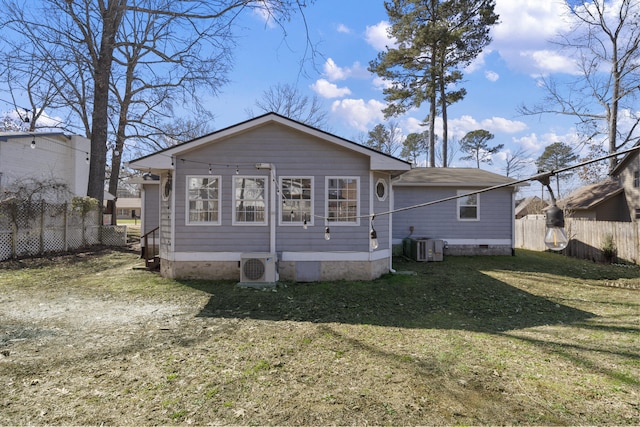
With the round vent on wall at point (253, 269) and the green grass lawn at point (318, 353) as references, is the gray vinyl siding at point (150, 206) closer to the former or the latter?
Result: the green grass lawn at point (318, 353)

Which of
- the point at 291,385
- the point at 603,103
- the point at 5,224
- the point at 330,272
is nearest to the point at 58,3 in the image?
the point at 5,224

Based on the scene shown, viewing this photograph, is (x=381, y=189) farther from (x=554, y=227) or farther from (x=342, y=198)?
(x=554, y=227)

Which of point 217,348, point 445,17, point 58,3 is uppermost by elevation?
point 445,17

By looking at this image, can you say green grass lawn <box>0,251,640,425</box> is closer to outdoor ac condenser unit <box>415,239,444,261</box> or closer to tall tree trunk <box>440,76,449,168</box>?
outdoor ac condenser unit <box>415,239,444,261</box>

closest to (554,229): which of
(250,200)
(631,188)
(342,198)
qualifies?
(342,198)

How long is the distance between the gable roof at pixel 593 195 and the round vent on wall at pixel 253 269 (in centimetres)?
1729

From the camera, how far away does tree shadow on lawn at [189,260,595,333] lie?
5617 millimetres

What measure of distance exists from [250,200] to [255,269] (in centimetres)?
178

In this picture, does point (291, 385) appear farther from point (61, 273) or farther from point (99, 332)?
point (61, 273)

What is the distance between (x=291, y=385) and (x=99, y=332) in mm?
3397

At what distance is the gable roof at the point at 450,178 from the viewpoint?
1233 cm

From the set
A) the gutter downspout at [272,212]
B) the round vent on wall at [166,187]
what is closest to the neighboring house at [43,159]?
the round vent on wall at [166,187]

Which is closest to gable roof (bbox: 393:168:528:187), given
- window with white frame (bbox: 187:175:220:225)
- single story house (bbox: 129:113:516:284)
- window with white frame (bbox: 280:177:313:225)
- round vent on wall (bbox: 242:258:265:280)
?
single story house (bbox: 129:113:516:284)

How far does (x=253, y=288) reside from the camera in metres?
7.34
